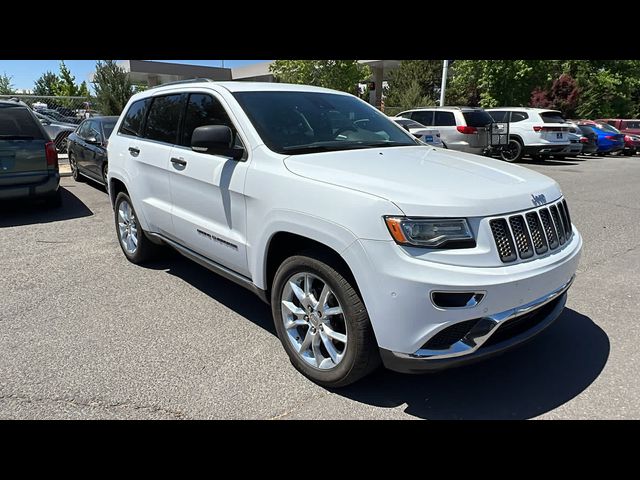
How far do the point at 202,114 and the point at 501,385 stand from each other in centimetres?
302

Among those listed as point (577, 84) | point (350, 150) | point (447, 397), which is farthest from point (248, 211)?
point (577, 84)

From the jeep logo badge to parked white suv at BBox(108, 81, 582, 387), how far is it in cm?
1

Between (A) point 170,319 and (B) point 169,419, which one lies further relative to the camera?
(A) point 170,319

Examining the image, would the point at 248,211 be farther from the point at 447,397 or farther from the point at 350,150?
the point at 447,397

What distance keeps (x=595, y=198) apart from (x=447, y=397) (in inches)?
317

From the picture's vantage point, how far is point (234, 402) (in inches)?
107

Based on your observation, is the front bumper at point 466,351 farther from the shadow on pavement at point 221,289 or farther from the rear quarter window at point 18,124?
the rear quarter window at point 18,124

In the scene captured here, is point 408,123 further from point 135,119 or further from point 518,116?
point 135,119

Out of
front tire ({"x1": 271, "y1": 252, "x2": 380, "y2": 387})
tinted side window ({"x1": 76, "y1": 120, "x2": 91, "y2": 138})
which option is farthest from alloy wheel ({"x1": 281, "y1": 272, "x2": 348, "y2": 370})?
tinted side window ({"x1": 76, "y1": 120, "x2": 91, "y2": 138})

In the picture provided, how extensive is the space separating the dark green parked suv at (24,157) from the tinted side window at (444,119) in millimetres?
10409

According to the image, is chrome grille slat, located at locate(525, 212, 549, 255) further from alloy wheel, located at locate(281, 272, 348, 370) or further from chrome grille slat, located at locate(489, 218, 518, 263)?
alloy wheel, located at locate(281, 272, 348, 370)

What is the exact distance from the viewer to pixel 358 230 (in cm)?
238

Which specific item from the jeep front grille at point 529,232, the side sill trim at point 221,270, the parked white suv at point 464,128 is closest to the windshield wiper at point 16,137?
the side sill trim at point 221,270

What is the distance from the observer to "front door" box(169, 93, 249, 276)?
324cm
